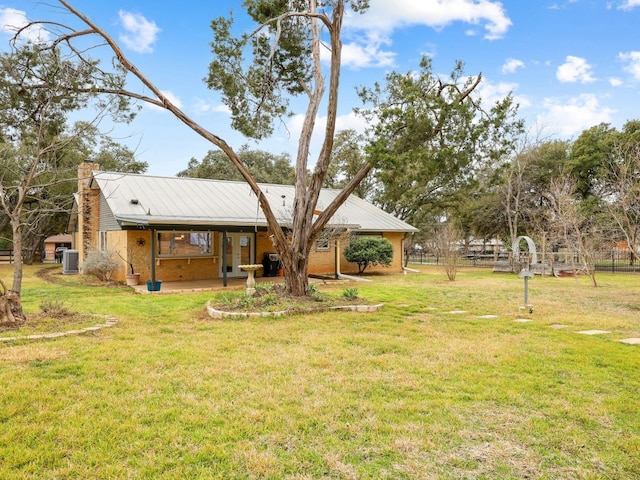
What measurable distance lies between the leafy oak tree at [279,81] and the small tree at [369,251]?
309 inches

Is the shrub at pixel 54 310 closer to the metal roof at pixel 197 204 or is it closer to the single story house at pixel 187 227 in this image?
the metal roof at pixel 197 204

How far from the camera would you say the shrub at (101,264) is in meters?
13.6

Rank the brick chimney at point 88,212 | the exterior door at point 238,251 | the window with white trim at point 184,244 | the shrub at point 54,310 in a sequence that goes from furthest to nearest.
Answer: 1. the brick chimney at point 88,212
2. the exterior door at point 238,251
3. the window with white trim at point 184,244
4. the shrub at point 54,310

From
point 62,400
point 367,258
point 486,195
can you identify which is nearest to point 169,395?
point 62,400

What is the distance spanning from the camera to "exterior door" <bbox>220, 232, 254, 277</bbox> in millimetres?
15523

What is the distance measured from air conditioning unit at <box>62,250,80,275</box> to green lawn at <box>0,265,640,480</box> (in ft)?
43.9

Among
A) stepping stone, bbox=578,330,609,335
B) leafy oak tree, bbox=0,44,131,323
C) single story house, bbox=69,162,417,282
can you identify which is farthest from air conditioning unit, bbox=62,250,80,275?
stepping stone, bbox=578,330,609,335

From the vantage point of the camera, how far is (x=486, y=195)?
26453 millimetres

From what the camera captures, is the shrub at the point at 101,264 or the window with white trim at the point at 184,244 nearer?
the shrub at the point at 101,264

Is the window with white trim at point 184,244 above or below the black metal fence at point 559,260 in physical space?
above

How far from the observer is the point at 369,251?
17.0 m

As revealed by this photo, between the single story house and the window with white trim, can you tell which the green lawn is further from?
the window with white trim

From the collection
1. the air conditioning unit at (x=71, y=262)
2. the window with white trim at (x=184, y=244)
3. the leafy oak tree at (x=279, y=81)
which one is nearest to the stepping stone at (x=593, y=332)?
the leafy oak tree at (x=279, y=81)

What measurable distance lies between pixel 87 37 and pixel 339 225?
31.4ft
